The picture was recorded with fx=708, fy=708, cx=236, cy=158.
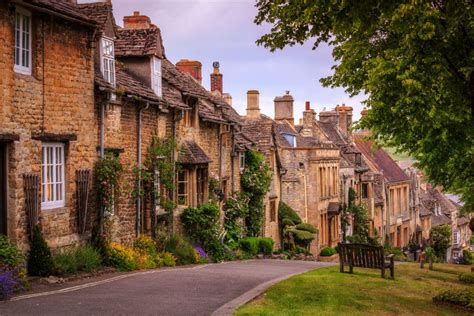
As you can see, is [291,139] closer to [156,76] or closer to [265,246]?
[265,246]

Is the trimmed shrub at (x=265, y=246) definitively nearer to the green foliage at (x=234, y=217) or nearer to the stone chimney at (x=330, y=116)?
the green foliage at (x=234, y=217)

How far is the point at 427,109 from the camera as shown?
805 inches

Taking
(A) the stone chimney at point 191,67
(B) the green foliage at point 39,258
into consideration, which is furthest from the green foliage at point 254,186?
(B) the green foliage at point 39,258

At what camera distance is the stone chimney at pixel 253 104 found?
4761 cm

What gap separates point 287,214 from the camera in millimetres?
47438

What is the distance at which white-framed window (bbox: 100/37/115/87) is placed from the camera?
2238 cm

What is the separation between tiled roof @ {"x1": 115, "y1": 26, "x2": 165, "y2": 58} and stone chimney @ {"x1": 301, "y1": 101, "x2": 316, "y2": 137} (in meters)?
29.5

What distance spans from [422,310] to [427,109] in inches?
252

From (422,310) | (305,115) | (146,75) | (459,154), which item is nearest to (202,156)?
(146,75)

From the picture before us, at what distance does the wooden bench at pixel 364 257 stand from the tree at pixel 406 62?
13.5 feet

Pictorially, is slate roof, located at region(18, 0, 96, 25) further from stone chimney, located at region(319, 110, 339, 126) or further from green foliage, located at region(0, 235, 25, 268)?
stone chimney, located at region(319, 110, 339, 126)

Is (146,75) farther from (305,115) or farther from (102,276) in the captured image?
(305,115)

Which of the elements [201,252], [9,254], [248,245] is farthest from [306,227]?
[9,254]

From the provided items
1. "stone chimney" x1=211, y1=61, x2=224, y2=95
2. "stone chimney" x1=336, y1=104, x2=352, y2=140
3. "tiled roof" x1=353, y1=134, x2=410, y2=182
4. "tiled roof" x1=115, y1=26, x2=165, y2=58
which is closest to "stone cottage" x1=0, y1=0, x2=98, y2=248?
"tiled roof" x1=115, y1=26, x2=165, y2=58
